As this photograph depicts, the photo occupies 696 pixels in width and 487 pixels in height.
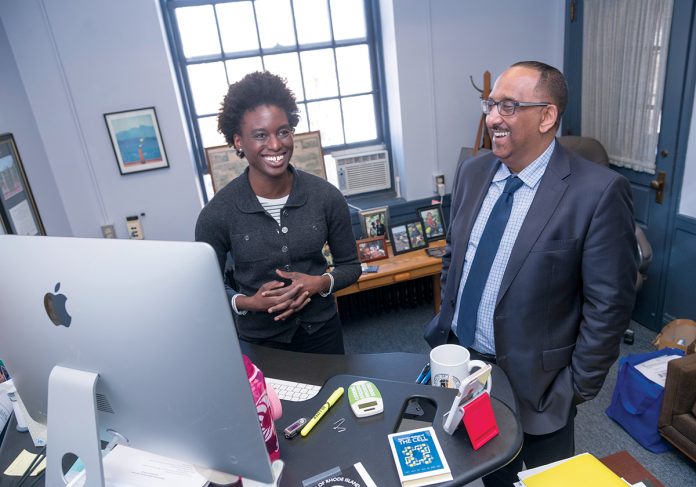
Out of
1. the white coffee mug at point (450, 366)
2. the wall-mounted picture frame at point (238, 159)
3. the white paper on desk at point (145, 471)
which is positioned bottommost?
the white coffee mug at point (450, 366)

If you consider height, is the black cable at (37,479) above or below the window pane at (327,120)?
below

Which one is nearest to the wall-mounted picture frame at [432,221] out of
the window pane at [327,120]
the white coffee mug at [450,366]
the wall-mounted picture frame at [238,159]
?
the wall-mounted picture frame at [238,159]

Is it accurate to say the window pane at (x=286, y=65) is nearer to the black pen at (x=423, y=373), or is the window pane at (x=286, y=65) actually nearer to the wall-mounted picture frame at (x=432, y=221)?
the wall-mounted picture frame at (x=432, y=221)

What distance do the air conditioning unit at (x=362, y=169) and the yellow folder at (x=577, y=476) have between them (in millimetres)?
2676

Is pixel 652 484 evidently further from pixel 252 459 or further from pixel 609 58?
pixel 609 58

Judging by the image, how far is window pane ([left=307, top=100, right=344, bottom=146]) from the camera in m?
3.50

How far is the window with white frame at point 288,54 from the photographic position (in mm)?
3209

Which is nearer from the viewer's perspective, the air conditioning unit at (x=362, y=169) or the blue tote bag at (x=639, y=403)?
the blue tote bag at (x=639, y=403)

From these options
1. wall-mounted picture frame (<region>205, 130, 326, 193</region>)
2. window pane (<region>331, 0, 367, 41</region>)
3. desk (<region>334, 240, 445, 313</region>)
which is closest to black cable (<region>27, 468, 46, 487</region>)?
desk (<region>334, 240, 445, 313</region>)

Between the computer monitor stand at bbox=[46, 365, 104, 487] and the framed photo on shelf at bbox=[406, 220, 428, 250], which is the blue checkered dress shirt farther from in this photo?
the framed photo on shelf at bbox=[406, 220, 428, 250]

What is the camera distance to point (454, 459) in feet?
2.92

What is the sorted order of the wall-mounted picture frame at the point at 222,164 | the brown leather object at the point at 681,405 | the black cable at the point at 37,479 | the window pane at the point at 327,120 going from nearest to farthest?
the black cable at the point at 37,479 < the brown leather object at the point at 681,405 < the wall-mounted picture frame at the point at 222,164 < the window pane at the point at 327,120

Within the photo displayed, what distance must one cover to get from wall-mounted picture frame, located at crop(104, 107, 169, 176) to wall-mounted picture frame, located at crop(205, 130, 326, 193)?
12.5 inches

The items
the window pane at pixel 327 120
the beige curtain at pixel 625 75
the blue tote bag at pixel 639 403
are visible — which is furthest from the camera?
the window pane at pixel 327 120
